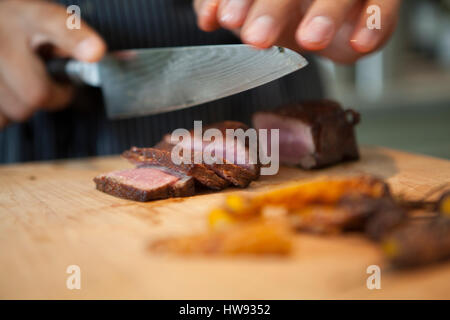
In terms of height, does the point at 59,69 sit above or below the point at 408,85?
below

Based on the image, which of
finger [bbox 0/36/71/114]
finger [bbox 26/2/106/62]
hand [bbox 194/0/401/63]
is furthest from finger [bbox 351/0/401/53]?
finger [bbox 0/36/71/114]

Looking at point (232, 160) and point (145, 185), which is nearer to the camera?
point (145, 185)

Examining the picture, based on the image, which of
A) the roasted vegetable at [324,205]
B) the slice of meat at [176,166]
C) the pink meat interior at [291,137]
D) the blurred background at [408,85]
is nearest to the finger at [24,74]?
the slice of meat at [176,166]

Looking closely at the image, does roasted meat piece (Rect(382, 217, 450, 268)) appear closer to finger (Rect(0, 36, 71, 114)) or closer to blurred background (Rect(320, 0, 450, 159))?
finger (Rect(0, 36, 71, 114))

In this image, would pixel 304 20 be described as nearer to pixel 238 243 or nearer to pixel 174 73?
pixel 174 73

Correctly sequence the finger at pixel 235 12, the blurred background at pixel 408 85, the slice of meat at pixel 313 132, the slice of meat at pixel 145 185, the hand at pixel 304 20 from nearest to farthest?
the slice of meat at pixel 145 185
the hand at pixel 304 20
the finger at pixel 235 12
the slice of meat at pixel 313 132
the blurred background at pixel 408 85

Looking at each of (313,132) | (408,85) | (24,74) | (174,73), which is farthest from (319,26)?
(408,85)

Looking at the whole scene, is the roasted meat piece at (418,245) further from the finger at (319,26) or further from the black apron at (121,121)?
the black apron at (121,121)
